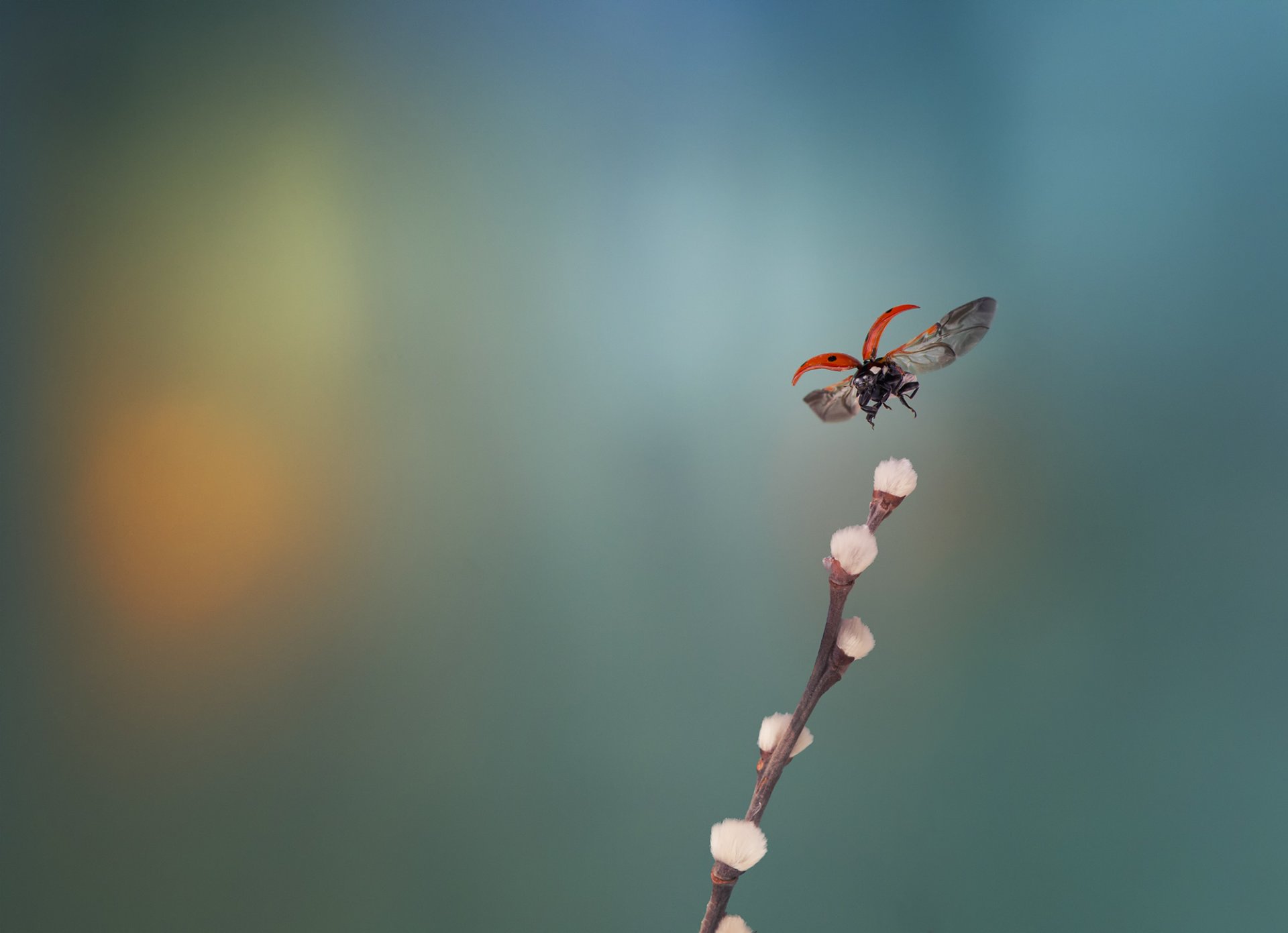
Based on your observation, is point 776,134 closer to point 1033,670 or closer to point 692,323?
point 692,323

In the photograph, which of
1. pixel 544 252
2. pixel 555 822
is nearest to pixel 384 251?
pixel 544 252

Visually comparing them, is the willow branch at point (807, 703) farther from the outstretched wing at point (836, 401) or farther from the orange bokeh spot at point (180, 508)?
the orange bokeh spot at point (180, 508)

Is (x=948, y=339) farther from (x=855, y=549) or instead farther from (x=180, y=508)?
(x=180, y=508)

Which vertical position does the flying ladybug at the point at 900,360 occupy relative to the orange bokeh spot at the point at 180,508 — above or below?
above

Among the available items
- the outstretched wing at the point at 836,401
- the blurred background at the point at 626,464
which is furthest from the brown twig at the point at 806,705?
the blurred background at the point at 626,464

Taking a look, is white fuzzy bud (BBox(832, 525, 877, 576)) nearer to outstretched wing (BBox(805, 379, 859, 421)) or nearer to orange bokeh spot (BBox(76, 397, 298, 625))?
outstretched wing (BBox(805, 379, 859, 421))

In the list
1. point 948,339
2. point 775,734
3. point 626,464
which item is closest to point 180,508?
point 626,464
